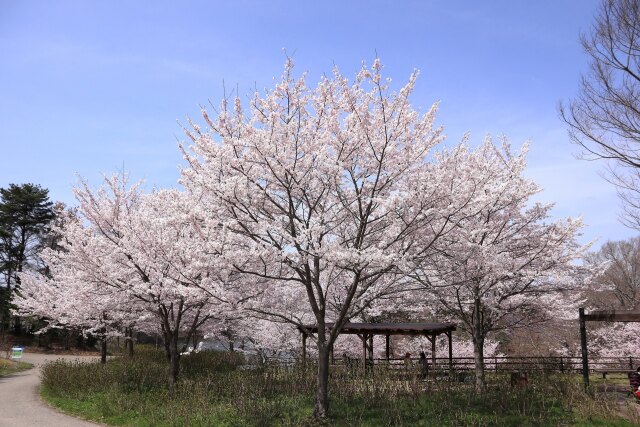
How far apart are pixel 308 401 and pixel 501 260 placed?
5.78 meters

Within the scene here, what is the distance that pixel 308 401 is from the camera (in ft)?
39.3

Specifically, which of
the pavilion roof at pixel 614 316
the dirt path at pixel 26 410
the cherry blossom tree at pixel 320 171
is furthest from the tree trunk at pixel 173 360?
the pavilion roof at pixel 614 316

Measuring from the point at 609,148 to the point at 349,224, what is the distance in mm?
6205

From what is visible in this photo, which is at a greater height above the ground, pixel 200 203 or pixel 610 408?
pixel 200 203

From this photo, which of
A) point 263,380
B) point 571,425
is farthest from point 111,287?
point 571,425

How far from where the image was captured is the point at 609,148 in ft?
35.6

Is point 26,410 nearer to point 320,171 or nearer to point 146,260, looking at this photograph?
point 146,260

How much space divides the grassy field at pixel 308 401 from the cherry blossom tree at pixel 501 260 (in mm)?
1838

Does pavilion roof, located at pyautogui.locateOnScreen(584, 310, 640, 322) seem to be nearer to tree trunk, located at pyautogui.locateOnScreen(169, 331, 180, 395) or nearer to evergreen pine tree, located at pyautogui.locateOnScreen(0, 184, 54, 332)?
tree trunk, located at pyautogui.locateOnScreen(169, 331, 180, 395)

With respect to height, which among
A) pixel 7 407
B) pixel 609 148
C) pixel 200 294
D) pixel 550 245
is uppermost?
pixel 609 148

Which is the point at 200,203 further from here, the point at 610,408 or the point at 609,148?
the point at 610,408

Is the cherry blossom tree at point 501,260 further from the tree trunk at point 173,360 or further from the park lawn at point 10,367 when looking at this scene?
the park lawn at point 10,367

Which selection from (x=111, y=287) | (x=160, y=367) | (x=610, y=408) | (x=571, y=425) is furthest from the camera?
(x=160, y=367)

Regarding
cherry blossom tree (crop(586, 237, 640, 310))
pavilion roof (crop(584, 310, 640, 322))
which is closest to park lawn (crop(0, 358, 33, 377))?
pavilion roof (crop(584, 310, 640, 322))
